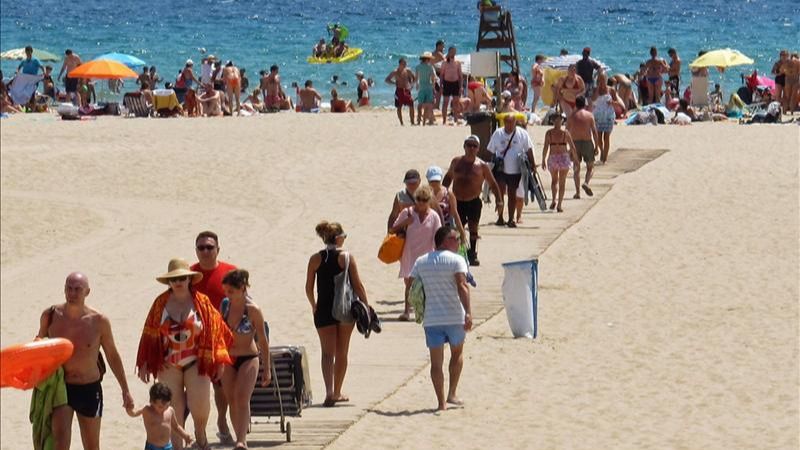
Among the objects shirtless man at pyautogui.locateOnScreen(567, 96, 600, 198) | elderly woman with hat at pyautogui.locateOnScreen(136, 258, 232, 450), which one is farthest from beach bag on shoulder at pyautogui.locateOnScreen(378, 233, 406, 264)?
shirtless man at pyautogui.locateOnScreen(567, 96, 600, 198)

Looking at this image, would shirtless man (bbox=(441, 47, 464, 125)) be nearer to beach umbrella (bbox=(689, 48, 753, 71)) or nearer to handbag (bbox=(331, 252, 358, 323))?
beach umbrella (bbox=(689, 48, 753, 71))

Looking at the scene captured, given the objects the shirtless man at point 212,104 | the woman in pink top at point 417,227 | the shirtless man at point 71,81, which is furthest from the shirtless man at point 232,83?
the woman in pink top at point 417,227

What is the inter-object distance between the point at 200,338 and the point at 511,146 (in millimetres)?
9347

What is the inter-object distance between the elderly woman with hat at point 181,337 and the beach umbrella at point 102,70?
1000 inches

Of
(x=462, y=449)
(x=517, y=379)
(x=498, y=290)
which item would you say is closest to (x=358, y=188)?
(x=498, y=290)

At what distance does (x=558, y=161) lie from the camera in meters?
20.3

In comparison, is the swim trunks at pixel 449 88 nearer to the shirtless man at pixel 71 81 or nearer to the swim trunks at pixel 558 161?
the shirtless man at pixel 71 81

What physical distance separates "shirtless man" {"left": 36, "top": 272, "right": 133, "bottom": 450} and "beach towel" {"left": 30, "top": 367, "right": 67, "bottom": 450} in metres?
0.03

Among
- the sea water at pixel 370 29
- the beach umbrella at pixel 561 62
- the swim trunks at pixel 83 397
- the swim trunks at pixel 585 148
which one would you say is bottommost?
the sea water at pixel 370 29

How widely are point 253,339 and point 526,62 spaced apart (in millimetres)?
49858

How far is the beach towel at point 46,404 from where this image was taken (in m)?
9.86

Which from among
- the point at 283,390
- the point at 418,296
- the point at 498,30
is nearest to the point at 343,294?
the point at 418,296

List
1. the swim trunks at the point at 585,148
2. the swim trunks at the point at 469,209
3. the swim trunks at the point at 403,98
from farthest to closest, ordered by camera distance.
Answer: the swim trunks at the point at 403,98, the swim trunks at the point at 585,148, the swim trunks at the point at 469,209

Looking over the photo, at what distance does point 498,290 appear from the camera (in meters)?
16.3
